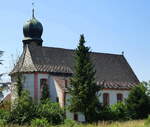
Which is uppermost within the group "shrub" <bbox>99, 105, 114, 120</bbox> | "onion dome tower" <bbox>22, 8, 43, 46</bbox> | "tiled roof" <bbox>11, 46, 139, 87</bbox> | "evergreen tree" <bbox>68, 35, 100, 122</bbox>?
"onion dome tower" <bbox>22, 8, 43, 46</bbox>

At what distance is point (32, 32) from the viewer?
199ft

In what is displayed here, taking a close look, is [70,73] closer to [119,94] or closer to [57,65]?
[57,65]

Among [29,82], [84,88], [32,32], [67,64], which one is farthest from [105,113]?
[32,32]

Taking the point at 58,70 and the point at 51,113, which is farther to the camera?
the point at 58,70

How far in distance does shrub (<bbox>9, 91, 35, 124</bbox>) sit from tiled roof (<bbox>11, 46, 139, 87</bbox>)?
11.0m

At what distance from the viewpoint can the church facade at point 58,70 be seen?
5381cm

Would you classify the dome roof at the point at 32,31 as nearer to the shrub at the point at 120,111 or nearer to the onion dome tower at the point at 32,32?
the onion dome tower at the point at 32,32

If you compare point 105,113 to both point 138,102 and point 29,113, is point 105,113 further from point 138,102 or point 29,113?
point 29,113

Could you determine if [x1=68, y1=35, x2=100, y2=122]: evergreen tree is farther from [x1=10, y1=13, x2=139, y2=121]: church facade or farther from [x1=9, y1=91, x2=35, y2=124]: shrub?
[x1=9, y1=91, x2=35, y2=124]: shrub

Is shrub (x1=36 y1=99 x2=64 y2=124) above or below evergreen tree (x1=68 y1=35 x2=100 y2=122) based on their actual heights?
below

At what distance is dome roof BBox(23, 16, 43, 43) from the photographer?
6050cm

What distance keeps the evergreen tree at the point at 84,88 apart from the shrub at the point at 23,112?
213 inches

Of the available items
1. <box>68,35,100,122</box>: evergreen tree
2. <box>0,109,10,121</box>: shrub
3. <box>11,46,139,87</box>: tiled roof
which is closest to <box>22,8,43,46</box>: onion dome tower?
<box>11,46,139,87</box>: tiled roof

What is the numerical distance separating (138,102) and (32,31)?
20297mm
